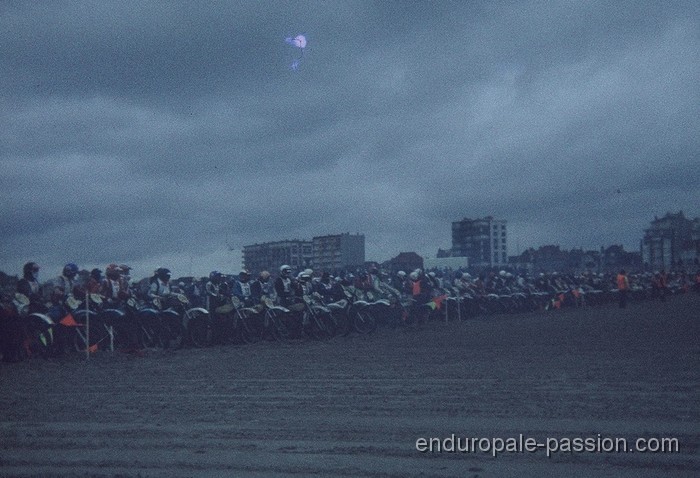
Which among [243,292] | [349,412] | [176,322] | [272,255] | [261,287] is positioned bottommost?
[349,412]

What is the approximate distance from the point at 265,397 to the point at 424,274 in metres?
19.5

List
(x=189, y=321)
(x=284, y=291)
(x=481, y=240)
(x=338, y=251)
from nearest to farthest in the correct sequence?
(x=189, y=321) < (x=284, y=291) < (x=338, y=251) < (x=481, y=240)

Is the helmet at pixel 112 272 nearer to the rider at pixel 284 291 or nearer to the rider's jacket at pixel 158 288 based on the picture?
the rider's jacket at pixel 158 288

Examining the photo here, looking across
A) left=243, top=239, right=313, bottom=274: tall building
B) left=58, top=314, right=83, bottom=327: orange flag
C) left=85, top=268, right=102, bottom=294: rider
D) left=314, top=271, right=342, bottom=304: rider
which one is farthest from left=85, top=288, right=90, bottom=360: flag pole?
left=243, top=239, right=313, bottom=274: tall building

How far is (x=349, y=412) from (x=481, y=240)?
235 feet

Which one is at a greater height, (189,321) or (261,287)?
(261,287)

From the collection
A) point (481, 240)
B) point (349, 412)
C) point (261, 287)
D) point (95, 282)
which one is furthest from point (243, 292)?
point (481, 240)

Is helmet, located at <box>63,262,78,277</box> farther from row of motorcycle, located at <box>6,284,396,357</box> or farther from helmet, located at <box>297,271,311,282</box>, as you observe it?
helmet, located at <box>297,271,311,282</box>

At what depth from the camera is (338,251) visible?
4112 cm

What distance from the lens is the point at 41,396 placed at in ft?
35.5

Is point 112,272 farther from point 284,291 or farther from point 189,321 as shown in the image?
point 284,291

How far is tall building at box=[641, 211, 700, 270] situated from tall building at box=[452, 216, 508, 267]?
1744 centimetres

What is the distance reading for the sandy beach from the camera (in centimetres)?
627

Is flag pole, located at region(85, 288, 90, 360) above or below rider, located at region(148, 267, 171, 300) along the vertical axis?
below
